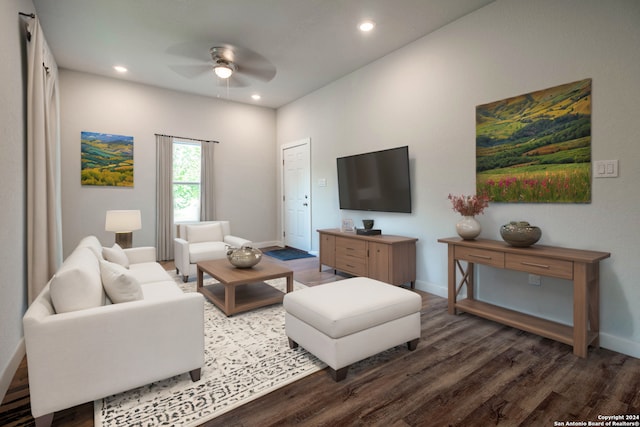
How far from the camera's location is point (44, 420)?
1.49 metres

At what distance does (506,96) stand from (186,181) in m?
5.20

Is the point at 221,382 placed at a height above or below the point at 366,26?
below

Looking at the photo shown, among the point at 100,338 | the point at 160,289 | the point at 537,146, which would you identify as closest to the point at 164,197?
the point at 160,289

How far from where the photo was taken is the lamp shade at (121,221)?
3.71 m

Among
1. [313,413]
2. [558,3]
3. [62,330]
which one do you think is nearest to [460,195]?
[558,3]

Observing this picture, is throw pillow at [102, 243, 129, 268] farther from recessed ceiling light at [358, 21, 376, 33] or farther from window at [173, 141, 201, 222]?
recessed ceiling light at [358, 21, 376, 33]

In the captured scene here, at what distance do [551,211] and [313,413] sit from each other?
251 centimetres

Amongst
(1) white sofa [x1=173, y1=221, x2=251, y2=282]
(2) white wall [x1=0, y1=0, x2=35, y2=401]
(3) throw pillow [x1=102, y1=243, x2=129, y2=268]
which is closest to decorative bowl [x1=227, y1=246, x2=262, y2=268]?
(1) white sofa [x1=173, y1=221, x2=251, y2=282]

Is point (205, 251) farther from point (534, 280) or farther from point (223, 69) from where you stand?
point (534, 280)

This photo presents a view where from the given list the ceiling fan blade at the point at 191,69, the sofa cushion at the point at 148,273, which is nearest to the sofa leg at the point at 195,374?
the sofa cushion at the point at 148,273

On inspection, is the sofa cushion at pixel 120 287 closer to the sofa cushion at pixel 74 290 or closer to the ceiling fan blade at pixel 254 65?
the sofa cushion at pixel 74 290

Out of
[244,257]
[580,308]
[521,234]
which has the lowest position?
[580,308]

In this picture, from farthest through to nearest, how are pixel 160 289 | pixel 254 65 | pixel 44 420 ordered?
1. pixel 254 65
2. pixel 160 289
3. pixel 44 420

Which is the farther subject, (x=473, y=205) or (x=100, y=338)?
(x=473, y=205)
